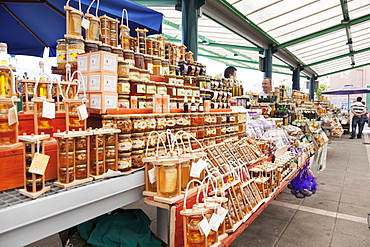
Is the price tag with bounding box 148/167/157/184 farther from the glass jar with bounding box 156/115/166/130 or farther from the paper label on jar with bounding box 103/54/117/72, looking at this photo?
the paper label on jar with bounding box 103/54/117/72

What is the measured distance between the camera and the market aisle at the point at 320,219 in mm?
2861

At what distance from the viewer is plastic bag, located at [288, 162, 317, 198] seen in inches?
154

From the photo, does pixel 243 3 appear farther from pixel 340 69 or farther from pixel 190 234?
pixel 340 69

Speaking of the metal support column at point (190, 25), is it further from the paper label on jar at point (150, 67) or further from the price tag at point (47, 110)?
the price tag at point (47, 110)

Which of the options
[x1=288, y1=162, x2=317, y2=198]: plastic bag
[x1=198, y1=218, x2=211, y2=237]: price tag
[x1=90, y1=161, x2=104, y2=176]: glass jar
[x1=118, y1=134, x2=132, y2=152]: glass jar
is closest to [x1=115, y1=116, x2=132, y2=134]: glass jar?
[x1=118, y1=134, x2=132, y2=152]: glass jar

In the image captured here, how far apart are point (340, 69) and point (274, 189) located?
16.1 meters

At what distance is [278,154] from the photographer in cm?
349

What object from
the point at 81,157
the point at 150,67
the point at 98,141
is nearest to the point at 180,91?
the point at 150,67

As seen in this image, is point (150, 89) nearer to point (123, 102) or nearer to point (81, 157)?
point (123, 102)

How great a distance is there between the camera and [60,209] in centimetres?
123

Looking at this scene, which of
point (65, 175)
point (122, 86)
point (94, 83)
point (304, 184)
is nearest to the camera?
point (65, 175)

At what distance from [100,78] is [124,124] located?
0.34 metres

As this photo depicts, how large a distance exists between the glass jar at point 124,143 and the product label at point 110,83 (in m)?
0.34

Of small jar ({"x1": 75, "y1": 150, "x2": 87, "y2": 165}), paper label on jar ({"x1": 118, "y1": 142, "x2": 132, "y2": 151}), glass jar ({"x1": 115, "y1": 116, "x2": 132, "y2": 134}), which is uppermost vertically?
glass jar ({"x1": 115, "y1": 116, "x2": 132, "y2": 134})
